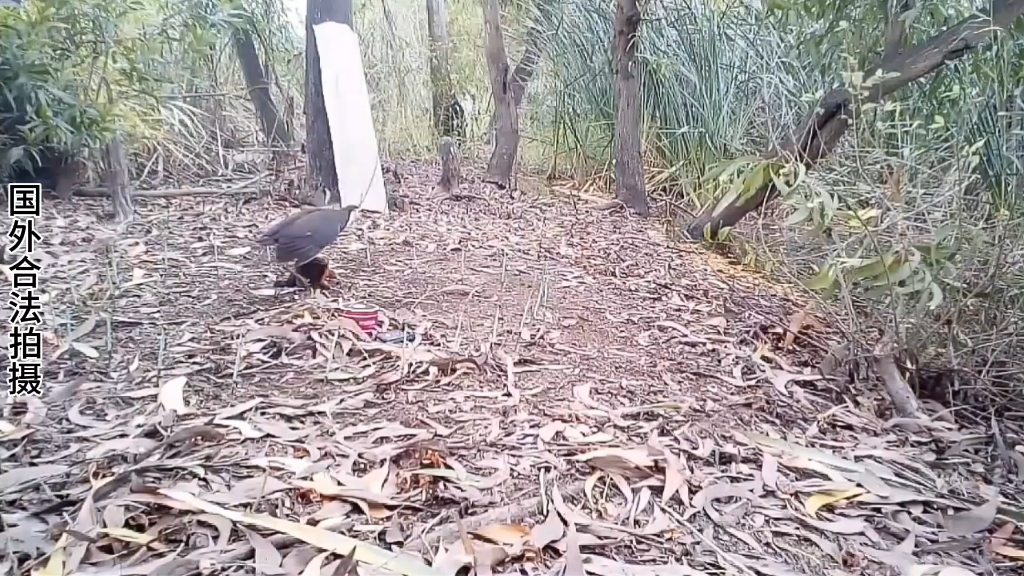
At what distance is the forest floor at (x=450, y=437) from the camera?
0.67 metres

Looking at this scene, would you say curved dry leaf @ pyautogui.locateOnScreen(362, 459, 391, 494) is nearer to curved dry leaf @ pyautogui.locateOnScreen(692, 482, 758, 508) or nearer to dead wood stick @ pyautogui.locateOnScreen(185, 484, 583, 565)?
dead wood stick @ pyautogui.locateOnScreen(185, 484, 583, 565)

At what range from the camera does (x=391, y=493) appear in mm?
736

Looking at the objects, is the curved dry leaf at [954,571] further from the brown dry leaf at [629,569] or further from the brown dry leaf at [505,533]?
the brown dry leaf at [505,533]

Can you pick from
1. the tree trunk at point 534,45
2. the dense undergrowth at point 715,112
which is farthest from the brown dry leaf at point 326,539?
the tree trunk at point 534,45

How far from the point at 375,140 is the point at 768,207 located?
1048 mm

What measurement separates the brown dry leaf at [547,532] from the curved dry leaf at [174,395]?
44cm

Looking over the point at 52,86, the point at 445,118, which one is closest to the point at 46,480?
the point at 52,86

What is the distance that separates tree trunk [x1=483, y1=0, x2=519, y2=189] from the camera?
2.22 m

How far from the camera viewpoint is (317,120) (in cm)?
189

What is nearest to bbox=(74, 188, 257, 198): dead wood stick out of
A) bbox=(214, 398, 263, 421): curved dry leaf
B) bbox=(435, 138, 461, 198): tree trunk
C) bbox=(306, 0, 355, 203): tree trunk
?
bbox=(306, 0, 355, 203): tree trunk

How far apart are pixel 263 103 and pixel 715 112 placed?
1217 millimetres

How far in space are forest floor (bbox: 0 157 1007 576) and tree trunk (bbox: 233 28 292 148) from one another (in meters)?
0.67

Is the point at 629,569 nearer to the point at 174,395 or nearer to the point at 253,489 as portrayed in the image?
the point at 253,489

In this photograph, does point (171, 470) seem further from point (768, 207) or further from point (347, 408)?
point (768, 207)
